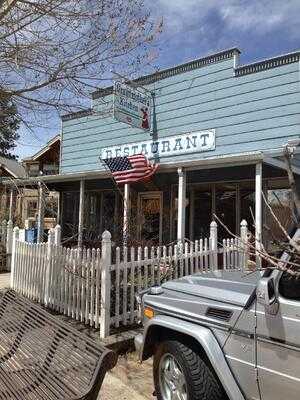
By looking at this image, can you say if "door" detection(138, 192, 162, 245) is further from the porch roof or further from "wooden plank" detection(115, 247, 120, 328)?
"wooden plank" detection(115, 247, 120, 328)

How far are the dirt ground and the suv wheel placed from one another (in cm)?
68

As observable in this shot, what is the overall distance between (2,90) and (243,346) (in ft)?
17.7

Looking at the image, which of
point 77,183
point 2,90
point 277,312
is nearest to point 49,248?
point 2,90

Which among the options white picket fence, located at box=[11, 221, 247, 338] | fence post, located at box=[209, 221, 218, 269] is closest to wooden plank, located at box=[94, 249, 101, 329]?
white picket fence, located at box=[11, 221, 247, 338]

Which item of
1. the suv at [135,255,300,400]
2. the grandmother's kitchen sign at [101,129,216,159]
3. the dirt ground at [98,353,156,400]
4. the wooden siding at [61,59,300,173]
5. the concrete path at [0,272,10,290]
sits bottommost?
the dirt ground at [98,353,156,400]

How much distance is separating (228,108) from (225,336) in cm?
957

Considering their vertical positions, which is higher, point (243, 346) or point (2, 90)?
point (2, 90)

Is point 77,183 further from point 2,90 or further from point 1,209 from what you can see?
point 2,90

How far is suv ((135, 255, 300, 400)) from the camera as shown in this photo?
120 inches

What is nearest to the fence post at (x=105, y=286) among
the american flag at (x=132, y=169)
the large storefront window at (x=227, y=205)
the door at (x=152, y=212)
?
the american flag at (x=132, y=169)

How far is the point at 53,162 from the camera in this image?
984 inches

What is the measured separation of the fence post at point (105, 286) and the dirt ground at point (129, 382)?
473 millimetres

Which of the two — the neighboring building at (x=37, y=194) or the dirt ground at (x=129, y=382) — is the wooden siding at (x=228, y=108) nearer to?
the dirt ground at (x=129, y=382)

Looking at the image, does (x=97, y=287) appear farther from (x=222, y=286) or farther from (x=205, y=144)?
(x=205, y=144)
